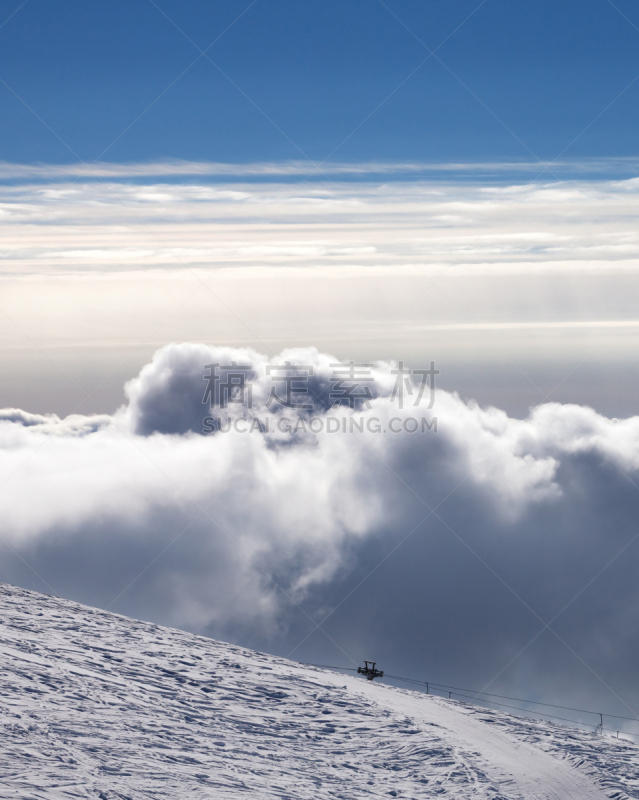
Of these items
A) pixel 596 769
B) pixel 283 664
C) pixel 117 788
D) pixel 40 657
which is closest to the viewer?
pixel 117 788

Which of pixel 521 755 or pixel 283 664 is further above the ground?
pixel 283 664

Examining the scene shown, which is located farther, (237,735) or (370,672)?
(370,672)

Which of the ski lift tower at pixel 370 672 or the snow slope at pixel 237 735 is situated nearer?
the snow slope at pixel 237 735

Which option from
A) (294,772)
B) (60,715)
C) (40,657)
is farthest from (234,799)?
(40,657)

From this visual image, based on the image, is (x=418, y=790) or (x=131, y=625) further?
(x=131, y=625)

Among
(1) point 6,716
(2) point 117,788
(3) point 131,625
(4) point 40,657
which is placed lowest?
(2) point 117,788

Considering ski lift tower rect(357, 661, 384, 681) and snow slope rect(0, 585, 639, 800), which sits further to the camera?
ski lift tower rect(357, 661, 384, 681)

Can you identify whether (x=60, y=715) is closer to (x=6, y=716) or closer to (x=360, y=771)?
(x=6, y=716)

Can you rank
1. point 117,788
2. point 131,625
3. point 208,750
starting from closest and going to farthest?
point 117,788 → point 208,750 → point 131,625
